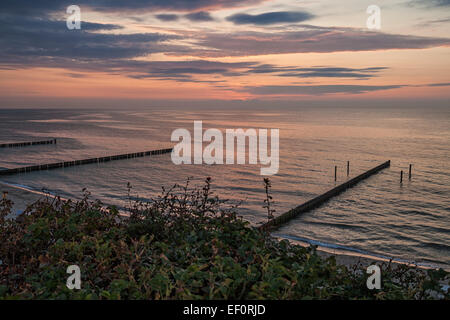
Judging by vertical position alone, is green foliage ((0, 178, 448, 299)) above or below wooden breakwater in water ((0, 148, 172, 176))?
above

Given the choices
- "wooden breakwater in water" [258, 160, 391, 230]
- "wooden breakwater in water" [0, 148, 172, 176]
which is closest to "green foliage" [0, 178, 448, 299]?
"wooden breakwater in water" [258, 160, 391, 230]

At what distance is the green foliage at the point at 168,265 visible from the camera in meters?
3.29

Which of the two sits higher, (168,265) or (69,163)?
(168,265)

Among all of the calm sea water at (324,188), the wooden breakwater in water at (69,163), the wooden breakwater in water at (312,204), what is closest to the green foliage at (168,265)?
the calm sea water at (324,188)

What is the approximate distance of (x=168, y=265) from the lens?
3.79 m

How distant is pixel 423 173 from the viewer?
51719 mm

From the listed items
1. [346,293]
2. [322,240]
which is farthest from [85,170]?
[346,293]

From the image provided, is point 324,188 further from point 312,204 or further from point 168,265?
point 168,265

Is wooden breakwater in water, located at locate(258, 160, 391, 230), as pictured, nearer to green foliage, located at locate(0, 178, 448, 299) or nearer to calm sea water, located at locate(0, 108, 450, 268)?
calm sea water, located at locate(0, 108, 450, 268)

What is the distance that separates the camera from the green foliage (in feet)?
10.8

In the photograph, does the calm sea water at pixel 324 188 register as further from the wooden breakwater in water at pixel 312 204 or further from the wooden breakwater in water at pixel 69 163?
the wooden breakwater in water at pixel 69 163

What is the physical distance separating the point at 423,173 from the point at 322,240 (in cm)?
3437

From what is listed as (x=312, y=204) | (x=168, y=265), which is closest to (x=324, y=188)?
(x=312, y=204)
